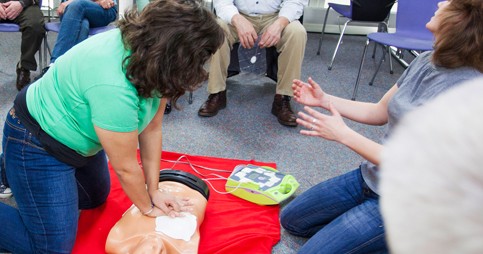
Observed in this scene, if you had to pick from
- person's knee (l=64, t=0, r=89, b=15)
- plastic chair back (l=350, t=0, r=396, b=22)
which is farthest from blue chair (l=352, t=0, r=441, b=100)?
person's knee (l=64, t=0, r=89, b=15)

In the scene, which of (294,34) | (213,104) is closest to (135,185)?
(213,104)

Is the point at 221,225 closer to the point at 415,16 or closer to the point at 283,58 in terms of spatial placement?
the point at 283,58

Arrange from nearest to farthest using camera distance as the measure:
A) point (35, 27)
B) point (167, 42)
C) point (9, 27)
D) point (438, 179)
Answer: point (438, 179) → point (167, 42) → point (9, 27) → point (35, 27)

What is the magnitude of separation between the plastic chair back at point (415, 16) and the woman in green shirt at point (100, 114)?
95.4 inches

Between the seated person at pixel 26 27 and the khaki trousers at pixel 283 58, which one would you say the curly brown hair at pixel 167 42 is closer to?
the khaki trousers at pixel 283 58

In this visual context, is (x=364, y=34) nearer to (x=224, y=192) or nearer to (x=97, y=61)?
(x=224, y=192)

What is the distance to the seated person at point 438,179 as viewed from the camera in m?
0.31

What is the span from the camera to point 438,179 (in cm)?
32

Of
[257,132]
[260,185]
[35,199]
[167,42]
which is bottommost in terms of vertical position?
[257,132]

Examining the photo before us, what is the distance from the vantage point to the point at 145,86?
1220mm

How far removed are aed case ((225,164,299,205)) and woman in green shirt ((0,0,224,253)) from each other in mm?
452

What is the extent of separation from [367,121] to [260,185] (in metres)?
0.57

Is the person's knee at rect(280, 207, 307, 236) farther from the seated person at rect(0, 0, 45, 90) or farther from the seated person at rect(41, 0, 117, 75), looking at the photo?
the seated person at rect(0, 0, 45, 90)

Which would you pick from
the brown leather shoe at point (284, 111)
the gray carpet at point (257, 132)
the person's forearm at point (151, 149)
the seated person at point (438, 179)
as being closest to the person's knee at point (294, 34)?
the brown leather shoe at point (284, 111)
